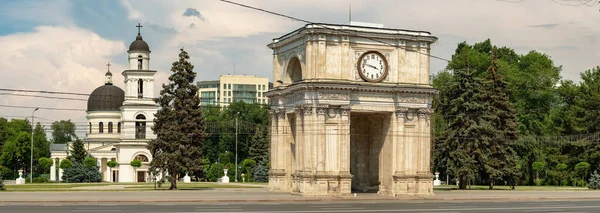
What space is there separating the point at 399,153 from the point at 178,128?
19.5 metres

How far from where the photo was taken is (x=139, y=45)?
109 m

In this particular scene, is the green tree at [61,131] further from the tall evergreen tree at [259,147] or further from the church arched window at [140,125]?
the tall evergreen tree at [259,147]

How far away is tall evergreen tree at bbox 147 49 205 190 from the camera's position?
207ft

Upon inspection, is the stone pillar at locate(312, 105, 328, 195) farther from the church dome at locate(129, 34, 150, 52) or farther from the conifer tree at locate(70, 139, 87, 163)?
the conifer tree at locate(70, 139, 87, 163)

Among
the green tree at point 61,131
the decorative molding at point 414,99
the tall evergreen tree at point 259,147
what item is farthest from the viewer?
the green tree at point 61,131

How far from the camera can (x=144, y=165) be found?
108000 millimetres

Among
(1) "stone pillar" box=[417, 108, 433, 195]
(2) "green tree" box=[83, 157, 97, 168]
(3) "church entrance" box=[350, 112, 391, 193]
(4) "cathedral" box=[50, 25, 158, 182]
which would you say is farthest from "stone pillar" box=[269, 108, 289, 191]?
(4) "cathedral" box=[50, 25, 158, 182]

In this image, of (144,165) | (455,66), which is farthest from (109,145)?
(455,66)

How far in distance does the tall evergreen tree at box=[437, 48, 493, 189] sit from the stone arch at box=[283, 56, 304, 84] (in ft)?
52.4

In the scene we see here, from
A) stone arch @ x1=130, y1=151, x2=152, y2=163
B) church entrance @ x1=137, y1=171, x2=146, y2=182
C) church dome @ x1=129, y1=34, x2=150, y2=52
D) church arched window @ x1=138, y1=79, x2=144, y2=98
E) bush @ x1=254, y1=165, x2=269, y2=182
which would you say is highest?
church dome @ x1=129, y1=34, x2=150, y2=52

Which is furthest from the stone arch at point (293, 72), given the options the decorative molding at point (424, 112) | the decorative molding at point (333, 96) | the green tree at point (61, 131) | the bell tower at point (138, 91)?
the green tree at point (61, 131)

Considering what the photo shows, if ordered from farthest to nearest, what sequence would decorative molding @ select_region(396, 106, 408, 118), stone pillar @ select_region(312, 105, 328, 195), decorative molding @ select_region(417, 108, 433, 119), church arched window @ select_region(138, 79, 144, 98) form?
1. church arched window @ select_region(138, 79, 144, 98)
2. decorative molding @ select_region(417, 108, 433, 119)
3. decorative molding @ select_region(396, 106, 408, 118)
4. stone pillar @ select_region(312, 105, 328, 195)

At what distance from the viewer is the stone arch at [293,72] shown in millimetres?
55125

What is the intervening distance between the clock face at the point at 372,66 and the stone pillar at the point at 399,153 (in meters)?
2.37
